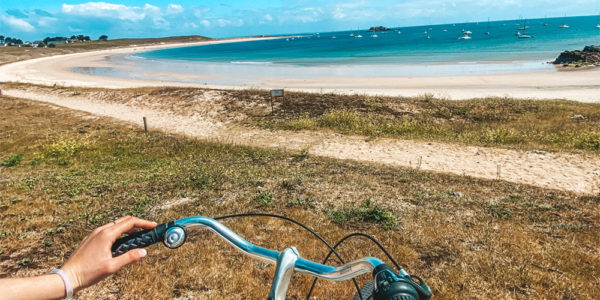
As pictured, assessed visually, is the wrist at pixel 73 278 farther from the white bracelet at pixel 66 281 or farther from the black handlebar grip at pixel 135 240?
the black handlebar grip at pixel 135 240

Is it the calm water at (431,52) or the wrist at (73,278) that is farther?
the calm water at (431,52)

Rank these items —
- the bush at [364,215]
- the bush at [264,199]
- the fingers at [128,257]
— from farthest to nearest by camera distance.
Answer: the bush at [264,199], the bush at [364,215], the fingers at [128,257]

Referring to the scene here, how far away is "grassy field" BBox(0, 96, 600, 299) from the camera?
5.00m

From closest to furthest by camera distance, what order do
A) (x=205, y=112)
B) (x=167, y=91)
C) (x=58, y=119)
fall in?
1. (x=58, y=119)
2. (x=205, y=112)
3. (x=167, y=91)

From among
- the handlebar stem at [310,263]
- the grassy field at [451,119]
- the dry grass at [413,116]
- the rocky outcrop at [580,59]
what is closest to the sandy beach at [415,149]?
the dry grass at [413,116]

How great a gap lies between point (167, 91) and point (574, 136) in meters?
28.1

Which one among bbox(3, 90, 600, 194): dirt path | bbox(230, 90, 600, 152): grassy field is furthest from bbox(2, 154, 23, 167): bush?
bbox(230, 90, 600, 152): grassy field

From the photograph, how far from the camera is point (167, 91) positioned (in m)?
28.8

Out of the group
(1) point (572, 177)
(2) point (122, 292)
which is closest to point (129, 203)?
(2) point (122, 292)

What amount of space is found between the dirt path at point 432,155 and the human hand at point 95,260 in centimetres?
1229

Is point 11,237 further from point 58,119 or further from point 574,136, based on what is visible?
point 574,136

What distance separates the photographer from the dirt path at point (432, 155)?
37.9 feet

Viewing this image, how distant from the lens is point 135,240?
180 centimetres

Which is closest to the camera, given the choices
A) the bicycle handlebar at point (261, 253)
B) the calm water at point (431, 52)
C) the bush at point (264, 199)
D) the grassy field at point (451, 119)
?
the bicycle handlebar at point (261, 253)
